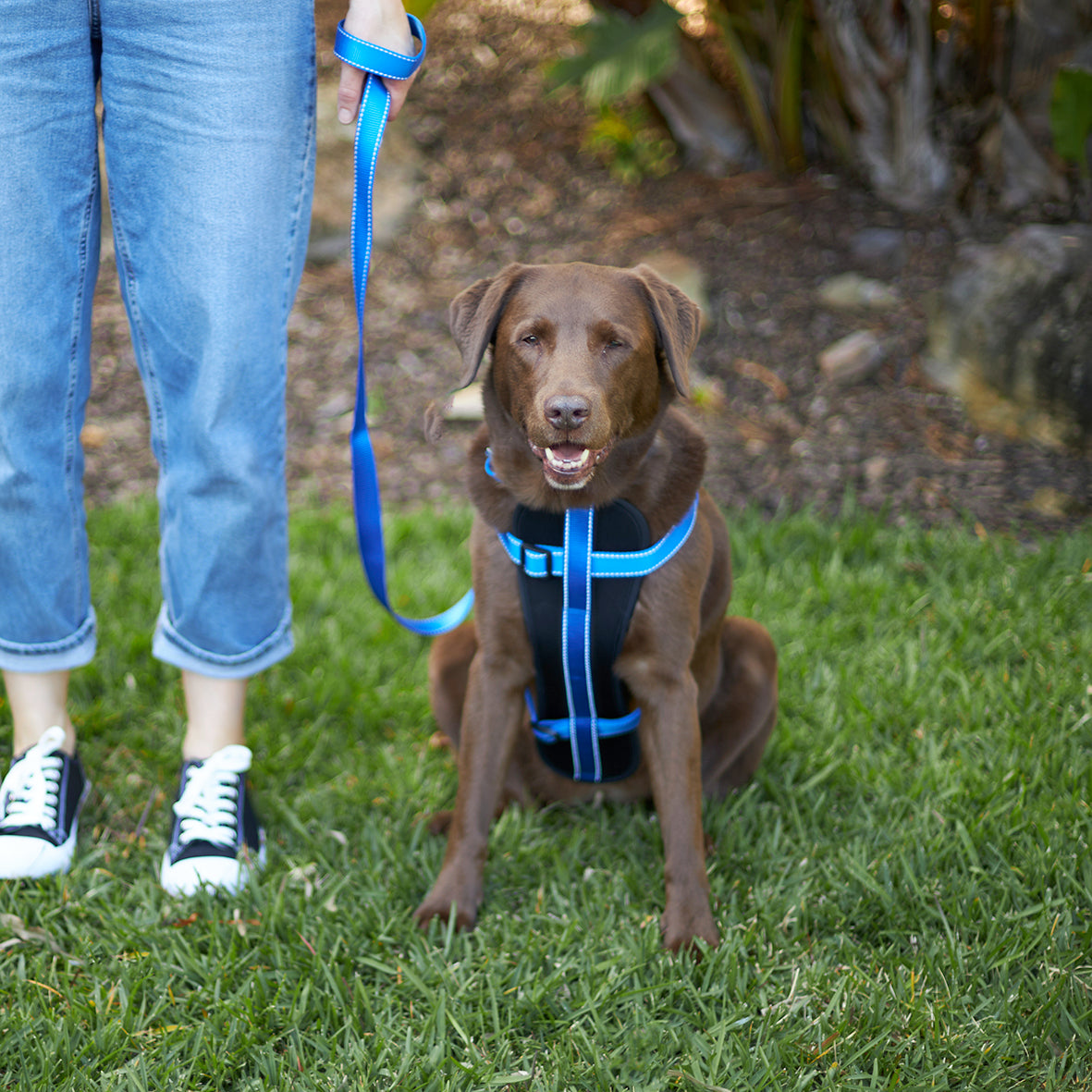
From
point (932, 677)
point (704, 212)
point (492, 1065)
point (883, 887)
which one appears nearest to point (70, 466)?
point (492, 1065)

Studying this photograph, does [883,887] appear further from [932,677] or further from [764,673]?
[932,677]

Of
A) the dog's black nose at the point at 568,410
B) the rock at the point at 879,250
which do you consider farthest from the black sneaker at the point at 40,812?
the rock at the point at 879,250

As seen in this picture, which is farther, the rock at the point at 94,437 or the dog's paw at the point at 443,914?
the rock at the point at 94,437

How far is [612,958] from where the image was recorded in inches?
83.7

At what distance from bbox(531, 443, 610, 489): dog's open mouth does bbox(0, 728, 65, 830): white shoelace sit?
4.39ft

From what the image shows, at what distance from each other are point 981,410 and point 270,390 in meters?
3.37

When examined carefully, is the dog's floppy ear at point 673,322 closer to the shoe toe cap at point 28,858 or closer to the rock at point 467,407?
the shoe toe cap at point 28,858

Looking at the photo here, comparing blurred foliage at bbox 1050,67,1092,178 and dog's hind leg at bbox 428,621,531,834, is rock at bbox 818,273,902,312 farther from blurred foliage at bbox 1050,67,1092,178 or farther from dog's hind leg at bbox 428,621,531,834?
dog's hind leg at bbox 428,621,531,834

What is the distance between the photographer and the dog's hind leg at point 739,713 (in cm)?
265

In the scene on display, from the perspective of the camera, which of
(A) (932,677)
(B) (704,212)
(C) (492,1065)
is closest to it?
(C) (492,1065)

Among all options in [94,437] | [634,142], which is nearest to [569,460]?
[94,437]

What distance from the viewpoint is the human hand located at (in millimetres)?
2127

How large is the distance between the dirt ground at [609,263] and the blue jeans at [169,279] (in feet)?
7.19

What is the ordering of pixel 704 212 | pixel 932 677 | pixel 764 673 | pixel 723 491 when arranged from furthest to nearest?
pixel 704 212 < pixel 723 491 < pixel 932 677 < pixel 764 673
